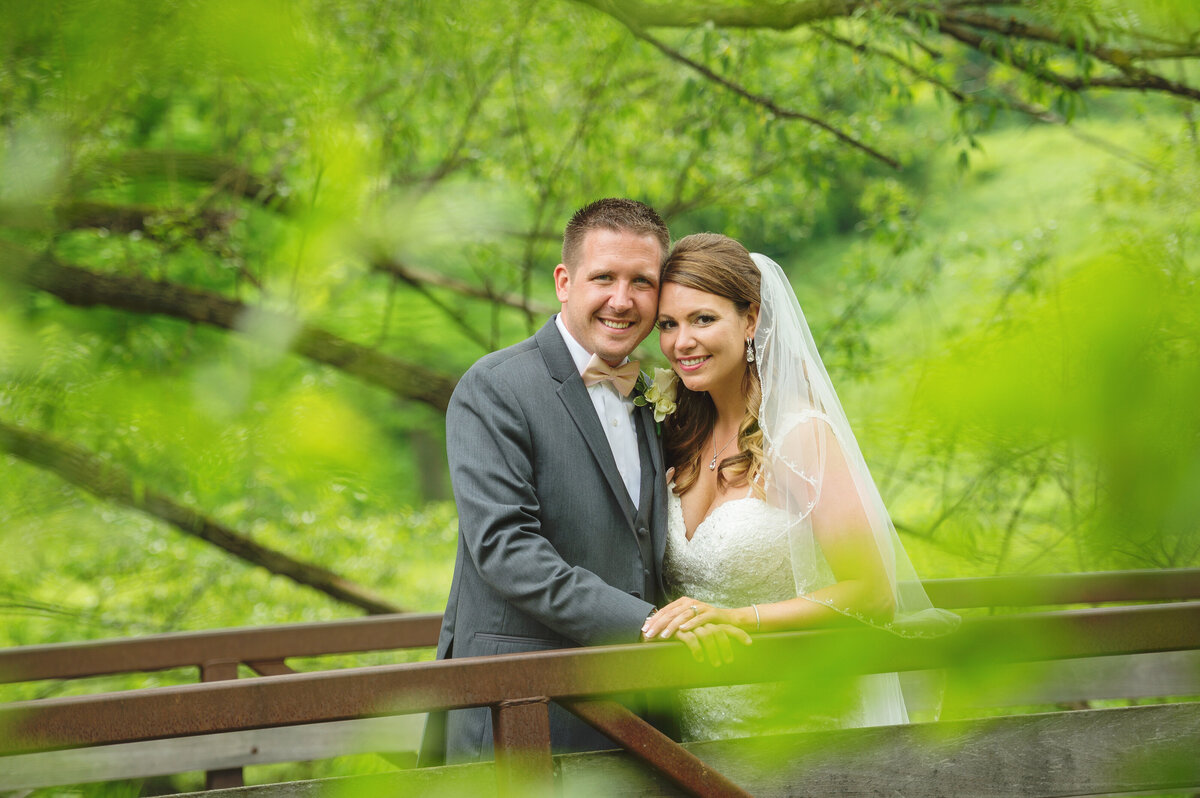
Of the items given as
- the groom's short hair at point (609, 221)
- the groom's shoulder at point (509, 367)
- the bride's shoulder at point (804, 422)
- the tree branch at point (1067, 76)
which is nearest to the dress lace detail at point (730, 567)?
the bride's shoulder at point (804, 422)

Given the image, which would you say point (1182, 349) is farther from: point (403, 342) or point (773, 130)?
point (773, 130)

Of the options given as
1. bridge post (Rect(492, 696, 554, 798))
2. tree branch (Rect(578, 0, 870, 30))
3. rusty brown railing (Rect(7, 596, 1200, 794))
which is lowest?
bridge post (Rect(492, 696, 554, 798))

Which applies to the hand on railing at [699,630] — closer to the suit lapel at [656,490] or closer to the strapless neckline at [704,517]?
the suit lapel at [656,490]

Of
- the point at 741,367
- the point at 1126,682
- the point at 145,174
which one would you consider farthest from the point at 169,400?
the point at 1126,682

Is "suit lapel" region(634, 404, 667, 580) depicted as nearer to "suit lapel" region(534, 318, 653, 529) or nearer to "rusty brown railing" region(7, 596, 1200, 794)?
"suit lapel" region(534, 318, 653, 529)

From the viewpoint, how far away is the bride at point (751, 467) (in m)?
2.47

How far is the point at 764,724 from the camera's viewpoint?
0.79m

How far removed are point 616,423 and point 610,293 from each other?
1.15ft

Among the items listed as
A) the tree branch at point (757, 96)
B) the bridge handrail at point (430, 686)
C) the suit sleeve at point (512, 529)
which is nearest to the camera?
the bridge handrail at point (430, 686)

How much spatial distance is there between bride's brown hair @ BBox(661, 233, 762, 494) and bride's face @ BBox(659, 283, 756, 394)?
0.03 metres

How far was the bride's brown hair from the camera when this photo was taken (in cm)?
278

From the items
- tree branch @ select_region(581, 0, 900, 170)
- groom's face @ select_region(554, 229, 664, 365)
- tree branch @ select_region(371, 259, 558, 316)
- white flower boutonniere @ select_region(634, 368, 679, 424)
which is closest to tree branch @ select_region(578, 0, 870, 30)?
tree branch @ select_region(581, 0, 900, 170)

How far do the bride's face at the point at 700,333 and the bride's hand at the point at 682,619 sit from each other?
0.81 metres

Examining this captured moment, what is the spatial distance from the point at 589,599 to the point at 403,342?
1.14m
